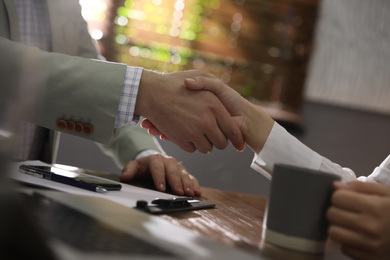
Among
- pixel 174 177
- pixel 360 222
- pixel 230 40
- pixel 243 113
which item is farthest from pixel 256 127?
pixel 230 40

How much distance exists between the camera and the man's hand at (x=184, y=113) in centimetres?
104

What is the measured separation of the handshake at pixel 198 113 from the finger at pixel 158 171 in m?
0.07

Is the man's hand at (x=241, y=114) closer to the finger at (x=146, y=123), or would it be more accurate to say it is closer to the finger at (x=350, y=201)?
the finger at (x=146, y=123)

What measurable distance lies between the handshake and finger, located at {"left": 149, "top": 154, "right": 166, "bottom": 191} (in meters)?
0.07

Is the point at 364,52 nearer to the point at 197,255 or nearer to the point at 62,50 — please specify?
the point at 62,50

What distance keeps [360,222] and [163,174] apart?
0.57 metres

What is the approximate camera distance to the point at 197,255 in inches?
16.5

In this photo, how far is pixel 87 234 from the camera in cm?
40

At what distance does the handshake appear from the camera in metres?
1.05

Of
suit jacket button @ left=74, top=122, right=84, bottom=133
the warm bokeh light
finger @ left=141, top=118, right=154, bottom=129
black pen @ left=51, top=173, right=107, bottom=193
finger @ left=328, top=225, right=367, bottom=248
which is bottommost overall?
black pen @ left=51, top=173, right=107, bottom=193

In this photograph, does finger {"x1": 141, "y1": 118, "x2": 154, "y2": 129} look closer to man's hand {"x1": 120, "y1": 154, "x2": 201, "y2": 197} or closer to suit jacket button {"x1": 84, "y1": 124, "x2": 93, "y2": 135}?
man's hand {"x1": 120, "y1": 154, "x2": 201, "y2": 197}

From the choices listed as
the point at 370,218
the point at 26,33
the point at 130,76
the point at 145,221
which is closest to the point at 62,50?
the point at 26,33

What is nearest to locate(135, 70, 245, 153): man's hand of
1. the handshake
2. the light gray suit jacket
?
the handshake

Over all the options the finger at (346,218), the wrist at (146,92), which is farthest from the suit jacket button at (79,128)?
the finger at (346,218)
